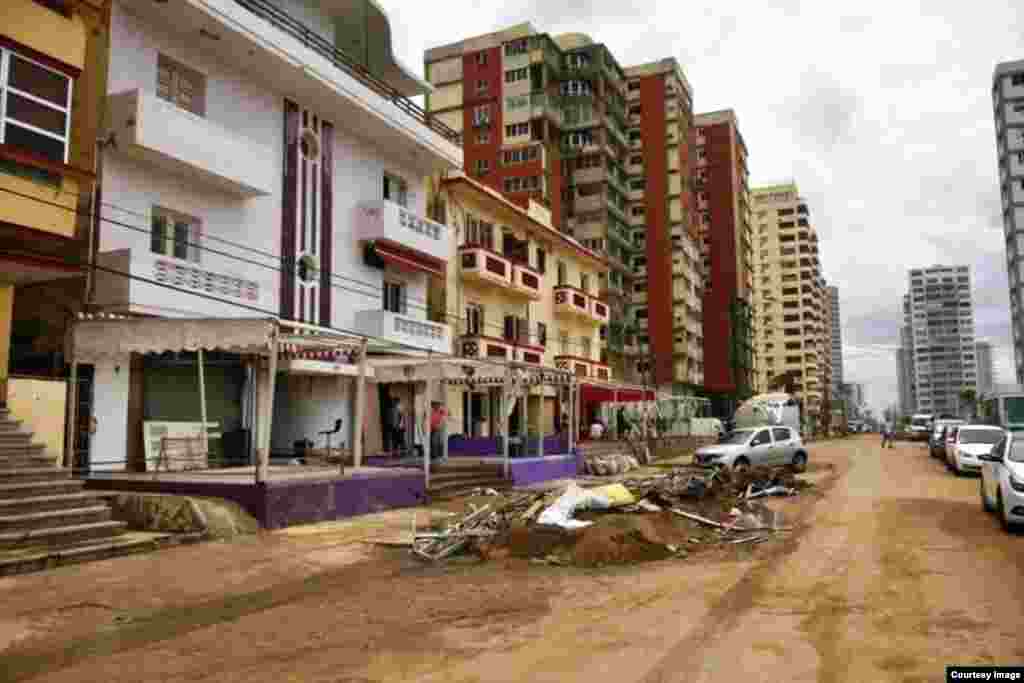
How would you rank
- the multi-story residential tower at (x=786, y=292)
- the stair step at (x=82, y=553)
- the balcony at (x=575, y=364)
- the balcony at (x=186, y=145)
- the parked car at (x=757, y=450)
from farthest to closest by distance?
the multi-story residential tower at (x=786, y=292), the balcony at (x=575, y=364), the parked car at (x=757, y=450), the balcony at (x=186, y=145), the stair step at (x=82, y=553)

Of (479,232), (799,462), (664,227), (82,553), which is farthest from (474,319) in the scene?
(664,227)

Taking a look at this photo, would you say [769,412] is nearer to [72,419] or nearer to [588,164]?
[588,164]

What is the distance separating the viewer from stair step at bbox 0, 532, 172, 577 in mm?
9969

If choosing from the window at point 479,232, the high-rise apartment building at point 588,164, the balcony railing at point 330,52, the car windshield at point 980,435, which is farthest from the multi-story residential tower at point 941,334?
the balcony railing at point 330,52

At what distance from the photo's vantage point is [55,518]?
11.4 meters

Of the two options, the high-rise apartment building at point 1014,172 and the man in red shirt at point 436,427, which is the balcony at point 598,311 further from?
the high-rise apartment building at point 1014,172

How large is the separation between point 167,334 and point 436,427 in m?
12.7

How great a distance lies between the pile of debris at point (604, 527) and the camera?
11031 millimetres

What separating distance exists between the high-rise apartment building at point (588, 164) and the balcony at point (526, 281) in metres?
22.6

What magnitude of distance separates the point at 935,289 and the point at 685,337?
102 meters

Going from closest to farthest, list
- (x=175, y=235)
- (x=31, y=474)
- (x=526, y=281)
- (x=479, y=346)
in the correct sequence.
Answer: (x=31, y=474), (x=175, y=235), (x=479, y=346), (x=526, y=281)

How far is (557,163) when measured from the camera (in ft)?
220

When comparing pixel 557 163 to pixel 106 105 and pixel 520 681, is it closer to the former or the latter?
pixel 106 105

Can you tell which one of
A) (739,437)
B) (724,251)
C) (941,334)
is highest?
(724,251)
